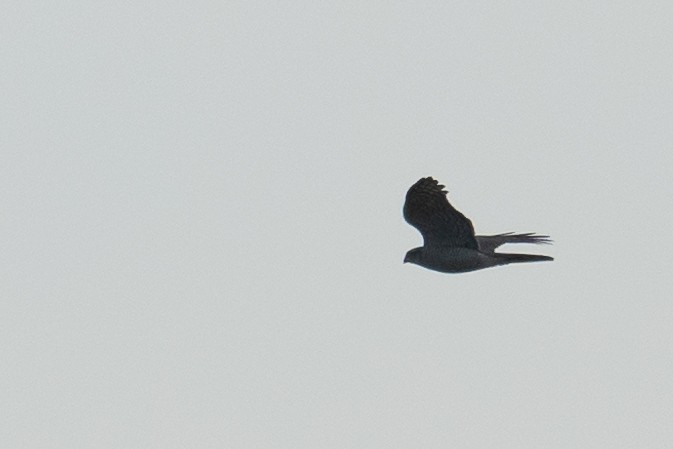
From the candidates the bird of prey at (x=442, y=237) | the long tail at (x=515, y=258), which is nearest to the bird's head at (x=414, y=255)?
the bird of prey at (x=442, y=237)

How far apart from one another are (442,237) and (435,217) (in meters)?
0.59

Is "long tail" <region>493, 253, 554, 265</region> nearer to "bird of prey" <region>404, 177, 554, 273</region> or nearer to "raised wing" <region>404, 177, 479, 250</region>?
"bird of prey" <region>404, 177, 554, 273</region>

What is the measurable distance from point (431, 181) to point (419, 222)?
103 cm

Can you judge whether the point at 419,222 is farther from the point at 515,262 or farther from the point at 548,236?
the point at 548,236

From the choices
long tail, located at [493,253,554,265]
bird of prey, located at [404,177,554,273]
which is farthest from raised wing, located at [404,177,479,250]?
long tail, located at [493,253,554,265]

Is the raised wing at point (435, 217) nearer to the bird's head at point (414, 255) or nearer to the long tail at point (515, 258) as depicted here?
the bird's head at point (414, 255)

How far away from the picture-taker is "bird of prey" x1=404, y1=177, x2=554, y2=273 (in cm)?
2228

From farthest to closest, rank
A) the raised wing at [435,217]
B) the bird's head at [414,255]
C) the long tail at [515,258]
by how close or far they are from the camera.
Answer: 1. the bird's head at [414,255]
2. the long tail at [515,258]
3. the raised wing at [435,217]

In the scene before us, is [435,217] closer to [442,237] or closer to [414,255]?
[442,237]

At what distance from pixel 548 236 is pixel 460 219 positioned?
397 centimetres

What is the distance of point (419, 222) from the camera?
75.3 feet

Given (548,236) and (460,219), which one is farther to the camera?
(548,236)

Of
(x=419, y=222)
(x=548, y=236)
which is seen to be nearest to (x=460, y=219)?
(x=419, y=222)

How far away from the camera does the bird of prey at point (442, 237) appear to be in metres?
22.3
